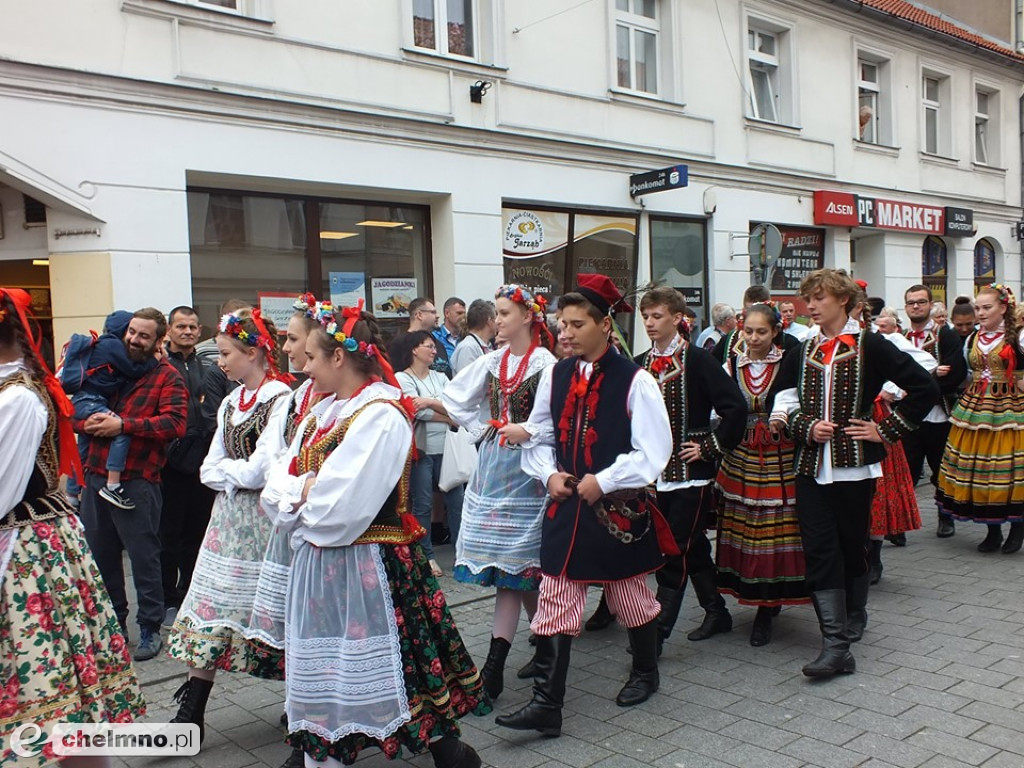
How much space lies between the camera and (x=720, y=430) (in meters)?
4.87

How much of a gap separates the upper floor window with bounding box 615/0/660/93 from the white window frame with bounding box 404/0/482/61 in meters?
2.42

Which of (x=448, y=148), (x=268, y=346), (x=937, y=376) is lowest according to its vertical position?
(x=937, y=376)

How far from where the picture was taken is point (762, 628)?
5.26 metres

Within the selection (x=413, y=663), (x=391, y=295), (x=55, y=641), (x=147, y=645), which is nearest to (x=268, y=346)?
(x=55, y=641)

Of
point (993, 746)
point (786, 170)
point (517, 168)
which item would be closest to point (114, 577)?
point (993, 746)

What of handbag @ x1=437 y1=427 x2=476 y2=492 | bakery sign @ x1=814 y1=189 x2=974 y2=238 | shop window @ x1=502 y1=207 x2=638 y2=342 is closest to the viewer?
handbag @ x1=437 y1=427 x2=476 y2=492

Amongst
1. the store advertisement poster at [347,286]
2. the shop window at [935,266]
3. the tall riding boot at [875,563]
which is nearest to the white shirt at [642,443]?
the tall riding boot at [875,563]

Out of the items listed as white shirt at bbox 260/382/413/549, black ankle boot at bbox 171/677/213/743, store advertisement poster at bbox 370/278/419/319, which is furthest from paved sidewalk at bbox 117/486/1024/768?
store advertisement poster at bbox 370/278/419/319

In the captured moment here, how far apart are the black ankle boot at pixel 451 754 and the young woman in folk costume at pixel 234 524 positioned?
0.92 m

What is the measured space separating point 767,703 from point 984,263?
1828cm

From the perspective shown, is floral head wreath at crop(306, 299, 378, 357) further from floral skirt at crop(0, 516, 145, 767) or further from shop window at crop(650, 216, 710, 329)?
shop window at crop(650, 216, 710, 329)

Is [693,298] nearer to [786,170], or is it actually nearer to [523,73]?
[786,170]

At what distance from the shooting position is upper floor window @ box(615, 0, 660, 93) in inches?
507

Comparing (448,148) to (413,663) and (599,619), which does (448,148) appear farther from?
(413,663)
